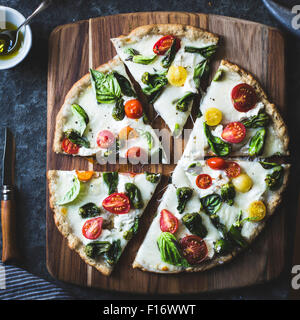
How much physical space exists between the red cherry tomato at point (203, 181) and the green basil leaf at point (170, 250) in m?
0.57

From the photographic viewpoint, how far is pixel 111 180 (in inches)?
141

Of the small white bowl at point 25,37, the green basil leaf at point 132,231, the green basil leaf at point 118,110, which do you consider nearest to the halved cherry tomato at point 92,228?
the green basil leaf at point 132,231

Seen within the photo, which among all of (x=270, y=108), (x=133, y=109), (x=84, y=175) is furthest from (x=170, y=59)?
(x=84, y=175)

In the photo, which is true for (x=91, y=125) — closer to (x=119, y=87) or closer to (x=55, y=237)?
(x=119, y=87)

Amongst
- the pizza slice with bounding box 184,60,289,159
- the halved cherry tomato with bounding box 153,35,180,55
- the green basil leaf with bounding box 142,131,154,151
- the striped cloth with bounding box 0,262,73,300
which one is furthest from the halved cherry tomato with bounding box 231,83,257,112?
the striped cloth with bounding box 0,262,73,300

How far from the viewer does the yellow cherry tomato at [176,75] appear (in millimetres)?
3520

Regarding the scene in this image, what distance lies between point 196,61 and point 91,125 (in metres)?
1.25

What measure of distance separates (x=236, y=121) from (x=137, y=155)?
1.06 m

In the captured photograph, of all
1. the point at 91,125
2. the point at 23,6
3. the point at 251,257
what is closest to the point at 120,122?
the point at 91,125

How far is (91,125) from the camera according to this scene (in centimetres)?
357

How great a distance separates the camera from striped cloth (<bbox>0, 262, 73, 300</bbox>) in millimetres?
3672

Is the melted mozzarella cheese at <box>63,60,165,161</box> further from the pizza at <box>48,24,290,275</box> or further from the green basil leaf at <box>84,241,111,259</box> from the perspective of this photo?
the green basil leaf at <box>84,241,111,259</box>

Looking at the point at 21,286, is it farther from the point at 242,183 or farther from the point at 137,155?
the point at 242,183
